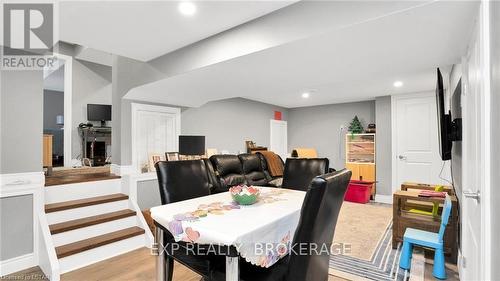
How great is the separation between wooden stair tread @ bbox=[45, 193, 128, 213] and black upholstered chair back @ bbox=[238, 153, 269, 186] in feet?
6.80

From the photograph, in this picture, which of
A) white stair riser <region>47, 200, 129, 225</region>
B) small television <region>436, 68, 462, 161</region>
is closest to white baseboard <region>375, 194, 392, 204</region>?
small television <region>436, 68, 462, 161</region>

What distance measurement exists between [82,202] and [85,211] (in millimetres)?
115

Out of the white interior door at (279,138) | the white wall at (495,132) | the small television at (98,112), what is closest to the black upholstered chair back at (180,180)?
the white wall at (495,132)

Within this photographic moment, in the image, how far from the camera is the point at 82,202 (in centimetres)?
294

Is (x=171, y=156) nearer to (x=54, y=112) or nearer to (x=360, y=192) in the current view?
(x=360, y=192)

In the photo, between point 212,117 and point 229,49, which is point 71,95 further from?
point 229,49

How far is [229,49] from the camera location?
2.24m

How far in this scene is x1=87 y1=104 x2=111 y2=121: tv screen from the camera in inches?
209

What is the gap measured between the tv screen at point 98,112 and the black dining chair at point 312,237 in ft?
17.0

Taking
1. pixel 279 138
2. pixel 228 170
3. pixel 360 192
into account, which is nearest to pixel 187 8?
pixel 228 170

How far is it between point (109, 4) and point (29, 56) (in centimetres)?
156

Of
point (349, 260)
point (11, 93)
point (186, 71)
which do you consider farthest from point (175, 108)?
point (349, 260)

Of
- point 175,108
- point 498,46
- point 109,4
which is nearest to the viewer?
point 498,46

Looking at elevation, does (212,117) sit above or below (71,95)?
below
